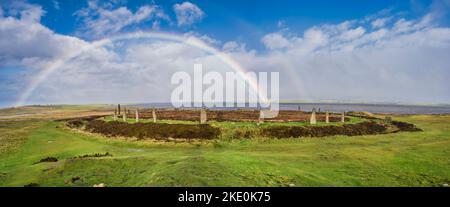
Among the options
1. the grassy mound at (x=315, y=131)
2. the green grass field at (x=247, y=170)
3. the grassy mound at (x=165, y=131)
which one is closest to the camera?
the green grass field at (x=247, y=170)

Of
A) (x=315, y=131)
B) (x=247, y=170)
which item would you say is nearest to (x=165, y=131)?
(x=315, y=131)

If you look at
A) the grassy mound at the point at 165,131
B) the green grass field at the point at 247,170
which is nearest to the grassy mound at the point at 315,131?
the grassy mound at the point at 165,131

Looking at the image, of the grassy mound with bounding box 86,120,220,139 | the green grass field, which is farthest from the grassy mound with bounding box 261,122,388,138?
the green grass field

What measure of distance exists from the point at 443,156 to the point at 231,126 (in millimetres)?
21937

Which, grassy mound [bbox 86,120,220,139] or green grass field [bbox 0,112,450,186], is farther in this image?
grassy mound [bbox 86,120,220,139]

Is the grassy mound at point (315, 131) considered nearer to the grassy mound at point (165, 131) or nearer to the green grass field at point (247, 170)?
the grassy mound at point (165, 131)

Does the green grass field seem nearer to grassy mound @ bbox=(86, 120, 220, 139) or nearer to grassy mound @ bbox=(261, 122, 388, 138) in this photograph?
grassy mound @ bbox=(86, 120, 220, 139)

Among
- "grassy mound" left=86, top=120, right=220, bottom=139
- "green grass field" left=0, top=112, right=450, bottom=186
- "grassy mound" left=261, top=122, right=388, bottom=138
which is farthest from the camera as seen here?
"grassy mound" left=261, top=122, right=388, bottom=138

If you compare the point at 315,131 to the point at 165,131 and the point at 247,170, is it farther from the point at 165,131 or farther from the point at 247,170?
the point at 247,170

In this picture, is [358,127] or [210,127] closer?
[210,127]
